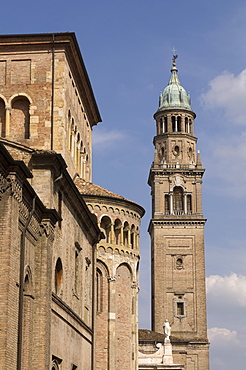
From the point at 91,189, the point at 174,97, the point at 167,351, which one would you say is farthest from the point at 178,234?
the point at 91,189

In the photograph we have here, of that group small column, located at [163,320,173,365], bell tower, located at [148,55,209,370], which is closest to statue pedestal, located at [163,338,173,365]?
small column, located at [163,320,173,365]

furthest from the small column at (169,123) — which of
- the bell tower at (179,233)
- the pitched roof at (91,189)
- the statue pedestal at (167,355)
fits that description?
the pitched roof at (91,189)

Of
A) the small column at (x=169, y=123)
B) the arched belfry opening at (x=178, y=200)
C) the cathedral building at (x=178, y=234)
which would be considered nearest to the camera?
the cathedral building at (x=178, y=234)

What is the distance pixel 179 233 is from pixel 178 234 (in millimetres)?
167

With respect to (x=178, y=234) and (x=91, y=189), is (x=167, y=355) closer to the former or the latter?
(x=178, y=234)

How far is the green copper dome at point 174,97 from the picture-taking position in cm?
9175

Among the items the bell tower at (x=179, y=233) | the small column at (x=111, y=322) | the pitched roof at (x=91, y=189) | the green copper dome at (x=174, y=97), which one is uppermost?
the green copper dome at (x=174, y=97)

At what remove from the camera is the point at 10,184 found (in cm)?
1995

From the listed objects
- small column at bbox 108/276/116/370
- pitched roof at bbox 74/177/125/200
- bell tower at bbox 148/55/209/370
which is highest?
bell tower at bbox 148/55/209/370

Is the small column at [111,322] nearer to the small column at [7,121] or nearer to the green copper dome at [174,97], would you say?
the small column at [7,121]

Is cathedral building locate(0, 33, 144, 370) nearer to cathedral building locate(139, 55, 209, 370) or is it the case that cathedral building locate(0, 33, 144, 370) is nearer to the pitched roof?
the pitched roof

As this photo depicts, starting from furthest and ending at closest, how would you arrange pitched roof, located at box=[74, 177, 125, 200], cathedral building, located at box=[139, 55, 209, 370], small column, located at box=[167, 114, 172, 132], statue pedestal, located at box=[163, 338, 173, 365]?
small column, located at box=[167, 114, 172, 132] < cathedral building, located at box=[139, 55, 209, 370] < statue pedestal, located at box=[163, 338, 173, 365] < pitched roof, located at box=[74, 177, 125, 200]

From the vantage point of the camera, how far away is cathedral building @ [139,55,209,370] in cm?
8444

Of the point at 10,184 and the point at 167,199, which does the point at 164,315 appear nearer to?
the point at 167,199
